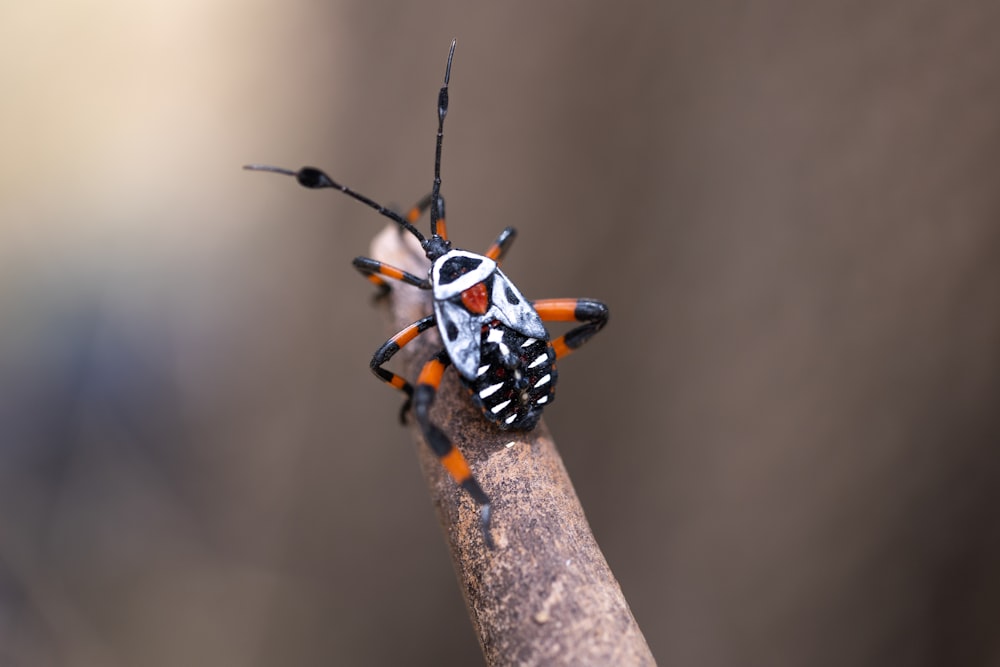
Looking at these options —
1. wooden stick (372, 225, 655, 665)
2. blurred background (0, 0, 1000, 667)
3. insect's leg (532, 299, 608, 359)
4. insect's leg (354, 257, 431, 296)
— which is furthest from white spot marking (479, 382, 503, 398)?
blurred background (0, 0, 1000, 667)

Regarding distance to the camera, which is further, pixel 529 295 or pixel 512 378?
pixel 529 295

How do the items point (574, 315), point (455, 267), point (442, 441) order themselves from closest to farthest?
point (442, 441) < point (455, 267) < point (574, 315)

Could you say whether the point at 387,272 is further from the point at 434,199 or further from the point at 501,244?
the point at 501,244

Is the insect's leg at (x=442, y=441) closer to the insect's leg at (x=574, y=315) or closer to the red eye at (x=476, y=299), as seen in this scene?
the red eye at (x=476, y=299)

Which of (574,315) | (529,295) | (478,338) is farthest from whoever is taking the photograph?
(529,295)

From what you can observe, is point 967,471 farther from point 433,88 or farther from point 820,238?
point 433,88

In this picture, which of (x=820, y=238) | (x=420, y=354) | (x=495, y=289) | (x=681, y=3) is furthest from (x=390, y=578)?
(x=681, y=3)

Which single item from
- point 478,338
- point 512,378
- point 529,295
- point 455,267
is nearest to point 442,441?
point 512,378

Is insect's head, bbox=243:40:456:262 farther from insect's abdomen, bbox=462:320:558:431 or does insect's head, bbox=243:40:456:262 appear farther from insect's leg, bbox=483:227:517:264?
insect's abdomen, bbox=462:320:558:431
